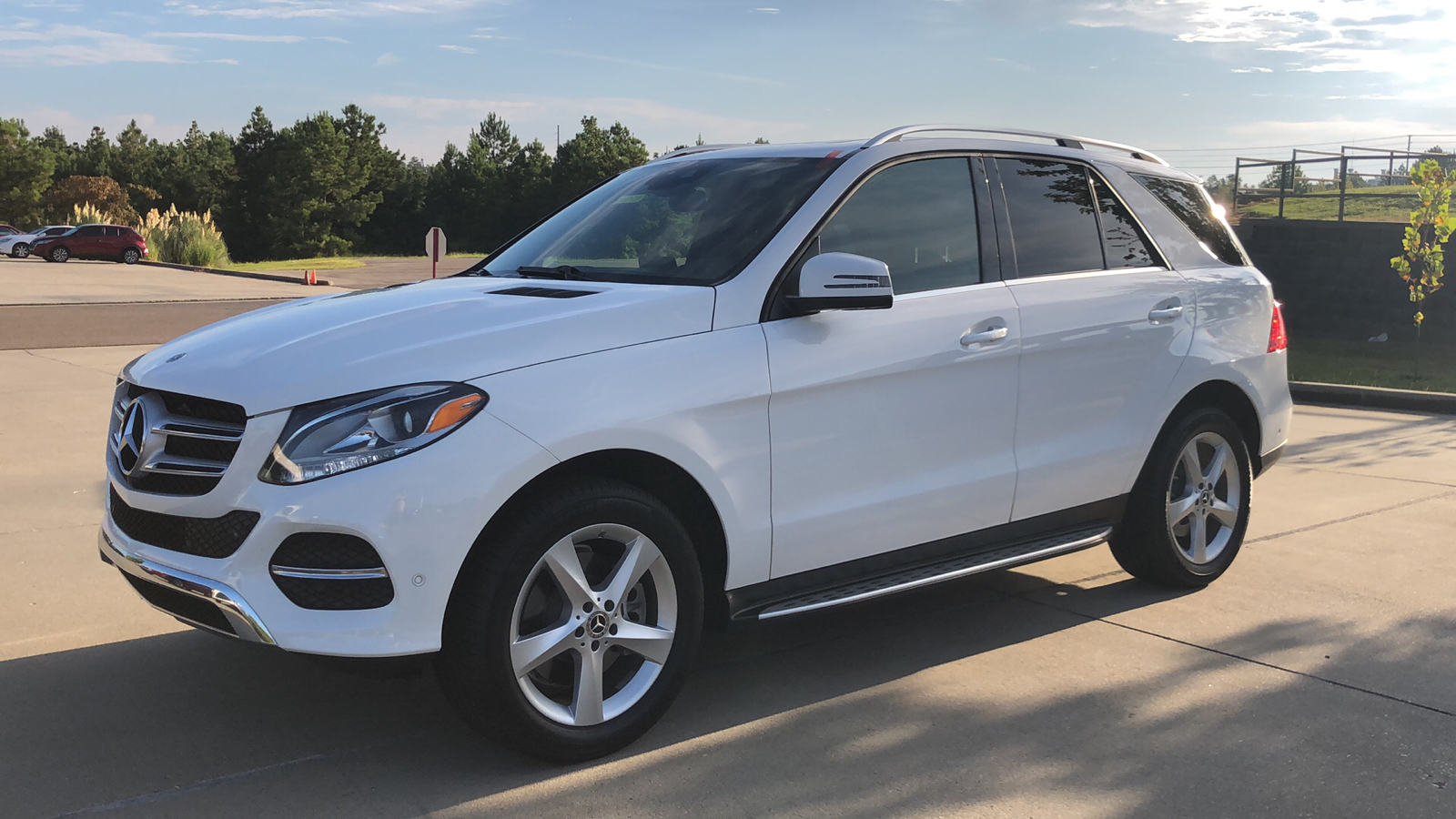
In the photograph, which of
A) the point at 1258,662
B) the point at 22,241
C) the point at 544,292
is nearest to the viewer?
the point at 544,292

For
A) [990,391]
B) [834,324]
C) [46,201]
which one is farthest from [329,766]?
[46,201]

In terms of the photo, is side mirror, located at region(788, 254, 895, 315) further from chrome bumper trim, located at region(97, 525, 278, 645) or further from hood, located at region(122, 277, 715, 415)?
chrome bumper trim, located at region(97, 525, 278, 645)

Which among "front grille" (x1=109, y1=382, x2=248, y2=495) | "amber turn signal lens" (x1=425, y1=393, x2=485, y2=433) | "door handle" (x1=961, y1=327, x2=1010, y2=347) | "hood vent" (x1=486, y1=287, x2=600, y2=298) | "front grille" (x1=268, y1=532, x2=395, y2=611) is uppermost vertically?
"hood vent" (x1=486, y1=287, x2=600, y2=298)

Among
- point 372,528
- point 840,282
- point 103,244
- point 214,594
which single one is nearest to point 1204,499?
point 840,282

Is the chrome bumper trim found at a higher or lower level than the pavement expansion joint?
Result: higher

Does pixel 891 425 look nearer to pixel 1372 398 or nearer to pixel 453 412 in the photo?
pixel 453 412

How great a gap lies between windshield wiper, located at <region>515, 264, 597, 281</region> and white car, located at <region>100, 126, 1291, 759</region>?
0.03 meters

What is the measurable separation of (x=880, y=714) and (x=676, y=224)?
1.81 meters

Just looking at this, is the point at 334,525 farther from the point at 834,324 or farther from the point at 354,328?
the point at 834,324

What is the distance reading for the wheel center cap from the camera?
137 inches

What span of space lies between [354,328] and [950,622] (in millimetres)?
2672

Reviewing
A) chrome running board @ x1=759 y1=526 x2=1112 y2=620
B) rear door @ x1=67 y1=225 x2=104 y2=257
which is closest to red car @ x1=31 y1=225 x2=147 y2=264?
rear door @ x1=67 y1=225 x2=104 y2=257

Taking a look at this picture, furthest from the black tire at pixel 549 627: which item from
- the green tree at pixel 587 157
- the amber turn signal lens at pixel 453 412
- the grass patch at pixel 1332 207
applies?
the green tree at pixel 587 157

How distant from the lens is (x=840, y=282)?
12.4ft
